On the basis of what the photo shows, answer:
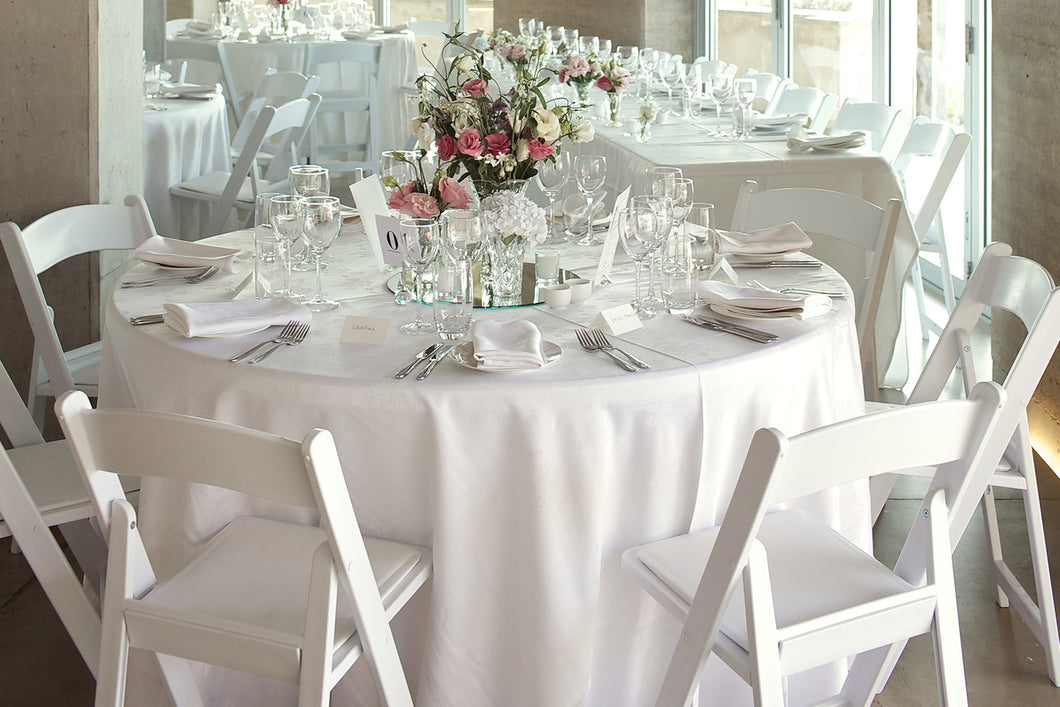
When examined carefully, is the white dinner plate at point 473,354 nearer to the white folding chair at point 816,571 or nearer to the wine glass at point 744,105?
the white folding chair at point 816,571

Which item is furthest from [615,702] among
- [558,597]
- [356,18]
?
[356,18]

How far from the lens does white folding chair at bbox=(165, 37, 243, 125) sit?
8273 mm

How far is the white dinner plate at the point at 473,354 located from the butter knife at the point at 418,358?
4 cm

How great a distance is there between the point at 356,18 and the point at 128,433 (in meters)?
9.15

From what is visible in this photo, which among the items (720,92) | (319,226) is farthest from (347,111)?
(319,226)

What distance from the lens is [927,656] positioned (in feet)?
8.43

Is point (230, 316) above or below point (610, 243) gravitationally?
below

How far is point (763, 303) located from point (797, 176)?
2.31 m

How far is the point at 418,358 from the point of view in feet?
6.41

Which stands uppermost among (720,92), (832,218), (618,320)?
(720,92)

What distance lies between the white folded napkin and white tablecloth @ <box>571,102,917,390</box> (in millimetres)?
1288

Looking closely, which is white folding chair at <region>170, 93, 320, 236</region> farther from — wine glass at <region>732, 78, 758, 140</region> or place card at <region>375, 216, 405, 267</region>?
place card at <region>375, 216, 405, 267</region>

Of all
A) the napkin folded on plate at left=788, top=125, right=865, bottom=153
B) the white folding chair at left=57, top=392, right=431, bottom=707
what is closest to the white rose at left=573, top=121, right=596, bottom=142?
the white folding chair at left=57, top=392, right=431, bottom=707

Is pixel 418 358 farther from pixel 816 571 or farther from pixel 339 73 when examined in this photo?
pixel 339 73
